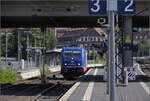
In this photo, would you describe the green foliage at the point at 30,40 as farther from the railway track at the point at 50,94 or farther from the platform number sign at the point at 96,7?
the platform number sign at the point at 96,7

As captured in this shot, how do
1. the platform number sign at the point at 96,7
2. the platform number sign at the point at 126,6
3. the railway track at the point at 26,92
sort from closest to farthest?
the platform number sign at the point at 126,6, the platform number sign at the point at 96,7, the railway track at the point at 26,92

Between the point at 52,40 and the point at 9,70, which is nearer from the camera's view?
the point at 9,70

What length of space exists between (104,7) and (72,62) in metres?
19.6

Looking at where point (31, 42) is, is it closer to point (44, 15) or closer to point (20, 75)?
point (20, 75)

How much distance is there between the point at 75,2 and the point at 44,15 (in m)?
2.75

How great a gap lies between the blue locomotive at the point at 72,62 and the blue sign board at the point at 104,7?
19248 mm

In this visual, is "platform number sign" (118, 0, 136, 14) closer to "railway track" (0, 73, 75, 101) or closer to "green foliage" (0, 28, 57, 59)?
"railway track" (0, 73, 75, 101)

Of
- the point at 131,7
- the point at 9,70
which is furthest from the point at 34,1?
the point at 131,7

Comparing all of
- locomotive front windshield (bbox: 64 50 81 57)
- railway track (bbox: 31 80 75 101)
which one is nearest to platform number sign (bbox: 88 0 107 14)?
railway track (bbox: 31 80 75 101)

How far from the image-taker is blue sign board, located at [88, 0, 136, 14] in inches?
380

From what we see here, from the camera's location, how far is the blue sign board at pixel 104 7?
9641mm

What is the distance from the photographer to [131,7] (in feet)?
31.6

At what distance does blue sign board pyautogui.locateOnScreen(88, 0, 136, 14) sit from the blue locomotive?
19248 millimetres

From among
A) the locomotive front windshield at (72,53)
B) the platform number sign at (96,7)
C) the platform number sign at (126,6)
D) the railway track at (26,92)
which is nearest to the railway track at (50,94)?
the railway track at (26,92)
